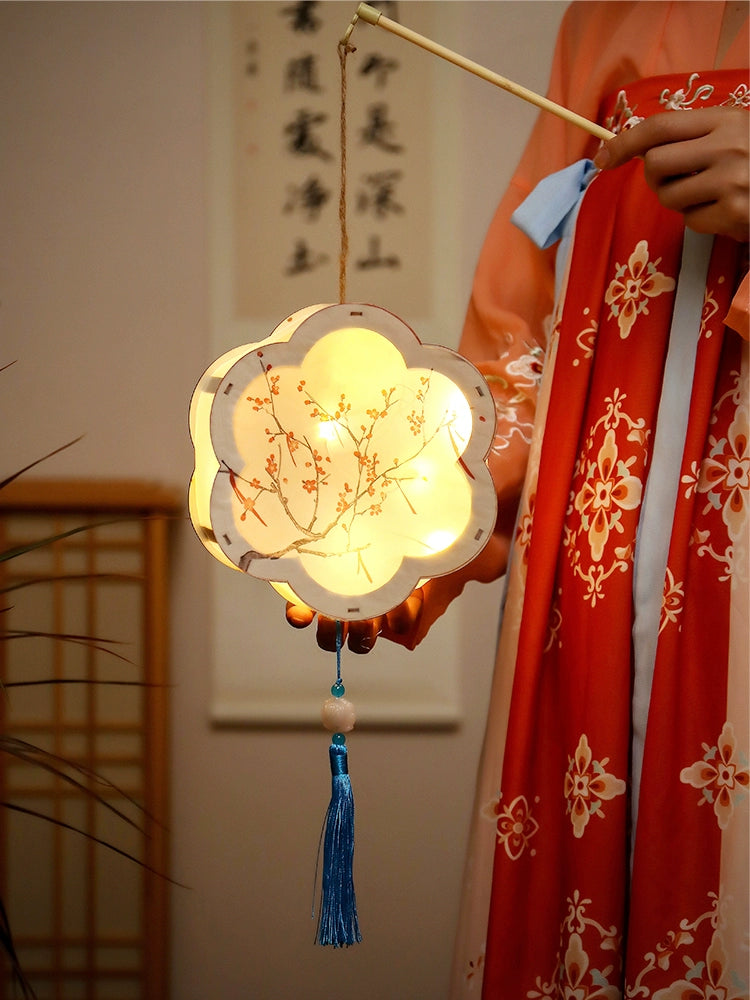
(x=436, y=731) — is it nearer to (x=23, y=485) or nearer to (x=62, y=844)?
(x=62, y=844)

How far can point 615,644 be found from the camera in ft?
2.48

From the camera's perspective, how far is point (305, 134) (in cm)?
144

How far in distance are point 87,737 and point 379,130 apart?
1081 mm

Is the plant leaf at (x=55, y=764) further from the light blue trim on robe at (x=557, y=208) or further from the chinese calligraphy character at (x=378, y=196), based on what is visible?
the chinese calligraphy character at (x=378, y=196)

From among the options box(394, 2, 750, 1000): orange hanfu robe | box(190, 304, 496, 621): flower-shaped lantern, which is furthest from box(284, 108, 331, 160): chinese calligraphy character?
box(190, 304, 496, 621): flower-shaped lantern

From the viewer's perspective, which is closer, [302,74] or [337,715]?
[337,715]

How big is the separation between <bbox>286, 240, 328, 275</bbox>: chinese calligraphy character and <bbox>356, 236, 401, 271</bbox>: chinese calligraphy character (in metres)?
0.07

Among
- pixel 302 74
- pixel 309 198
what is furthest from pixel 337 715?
pixel 302 74

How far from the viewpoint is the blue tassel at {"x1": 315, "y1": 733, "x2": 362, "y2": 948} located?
2.70ft

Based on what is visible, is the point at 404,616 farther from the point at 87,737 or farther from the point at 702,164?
the point at 87,737

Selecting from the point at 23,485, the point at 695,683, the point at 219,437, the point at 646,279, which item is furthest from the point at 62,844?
the point at 646,279

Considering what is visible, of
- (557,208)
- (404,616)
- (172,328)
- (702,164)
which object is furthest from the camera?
(172,328)

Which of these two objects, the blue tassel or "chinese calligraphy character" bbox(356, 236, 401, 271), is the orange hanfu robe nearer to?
the blue tassel

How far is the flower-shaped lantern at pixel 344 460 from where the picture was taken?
760 mm
